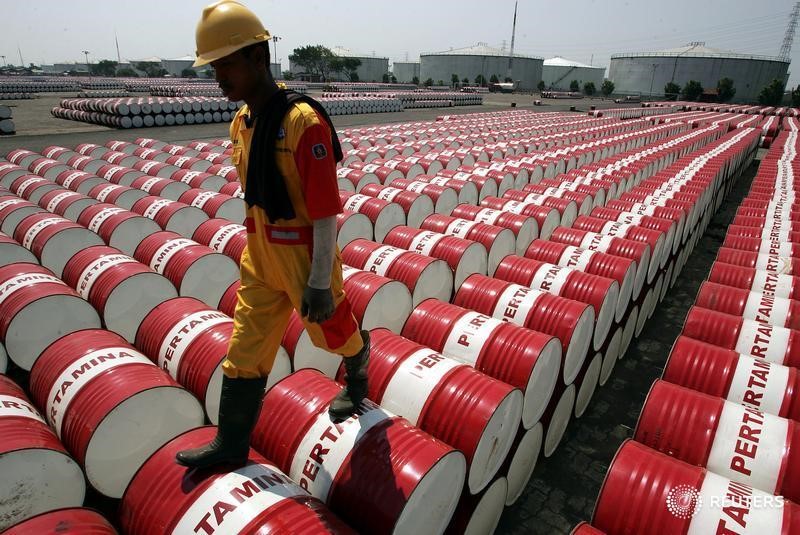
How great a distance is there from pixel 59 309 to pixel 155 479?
2.88 m

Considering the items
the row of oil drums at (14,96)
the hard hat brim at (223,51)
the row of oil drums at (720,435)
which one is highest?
the row of oil drums at (14,96)

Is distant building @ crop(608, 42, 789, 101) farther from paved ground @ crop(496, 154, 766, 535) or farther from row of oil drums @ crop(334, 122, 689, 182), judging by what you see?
paved ground @ crop(496, 154, 766, 535)

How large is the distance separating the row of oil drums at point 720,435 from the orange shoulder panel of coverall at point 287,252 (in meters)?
1.95

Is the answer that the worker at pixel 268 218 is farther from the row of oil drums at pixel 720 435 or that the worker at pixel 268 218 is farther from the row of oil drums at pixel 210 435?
the row of oil drums at pixel 720 435

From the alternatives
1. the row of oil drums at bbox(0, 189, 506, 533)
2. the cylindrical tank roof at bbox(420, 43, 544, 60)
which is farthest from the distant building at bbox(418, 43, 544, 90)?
the row of oil drums at bbox(0, 189, 506, 533)

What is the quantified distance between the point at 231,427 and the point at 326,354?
2.00m

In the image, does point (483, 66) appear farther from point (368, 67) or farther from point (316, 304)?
point (316, 304)

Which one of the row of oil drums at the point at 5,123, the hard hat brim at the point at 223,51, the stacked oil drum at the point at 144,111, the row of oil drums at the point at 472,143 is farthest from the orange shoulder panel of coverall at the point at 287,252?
the stacked oil drum at the point at 144,111

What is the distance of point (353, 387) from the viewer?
10.2ft

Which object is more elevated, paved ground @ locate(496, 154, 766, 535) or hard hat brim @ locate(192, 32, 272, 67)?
hard hat brim @ locate(192, 32, 272, 67)

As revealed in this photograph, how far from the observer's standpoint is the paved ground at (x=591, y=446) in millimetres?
3887

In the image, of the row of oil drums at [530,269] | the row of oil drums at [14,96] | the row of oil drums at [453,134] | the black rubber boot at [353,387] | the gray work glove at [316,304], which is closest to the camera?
the gray work glove at [316,304]

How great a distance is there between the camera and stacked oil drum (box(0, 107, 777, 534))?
2725 mm

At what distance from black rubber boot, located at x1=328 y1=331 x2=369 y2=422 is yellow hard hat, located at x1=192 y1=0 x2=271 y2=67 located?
1.83m
